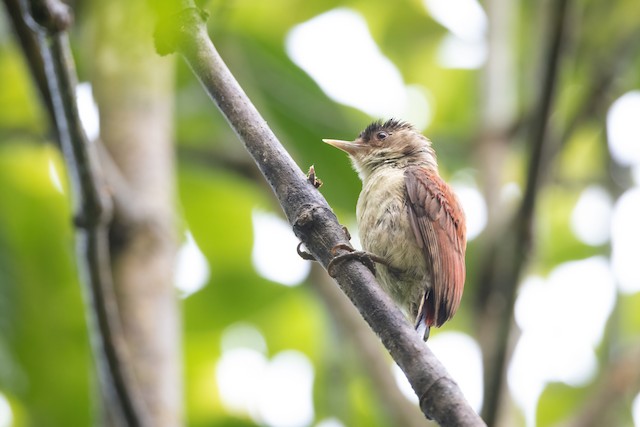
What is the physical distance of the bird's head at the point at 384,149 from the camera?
14.8 ft

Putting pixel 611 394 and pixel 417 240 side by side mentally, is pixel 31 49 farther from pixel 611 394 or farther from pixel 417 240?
pixel 611 394

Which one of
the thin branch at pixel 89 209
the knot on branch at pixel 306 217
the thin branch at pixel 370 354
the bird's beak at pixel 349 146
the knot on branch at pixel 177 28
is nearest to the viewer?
the knot on branch at pixel 177 28

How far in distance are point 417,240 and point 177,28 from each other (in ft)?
7.41

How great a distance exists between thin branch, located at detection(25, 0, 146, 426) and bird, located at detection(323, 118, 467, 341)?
1.02m

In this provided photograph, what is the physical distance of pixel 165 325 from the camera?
13.5 feet

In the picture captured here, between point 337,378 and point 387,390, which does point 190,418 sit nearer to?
point 337,378

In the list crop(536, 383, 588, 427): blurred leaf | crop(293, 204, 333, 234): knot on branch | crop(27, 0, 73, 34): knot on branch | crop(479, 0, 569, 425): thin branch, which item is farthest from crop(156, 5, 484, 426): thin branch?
crop(536, 383, 588, 427): blurred leaf

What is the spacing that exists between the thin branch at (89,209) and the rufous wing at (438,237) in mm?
1169

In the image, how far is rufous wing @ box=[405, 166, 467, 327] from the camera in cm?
354

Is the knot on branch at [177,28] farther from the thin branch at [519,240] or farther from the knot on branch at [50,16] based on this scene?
the thin branch at [519,240]

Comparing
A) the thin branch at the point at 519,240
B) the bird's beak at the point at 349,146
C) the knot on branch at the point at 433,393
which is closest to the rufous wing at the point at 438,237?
the thin branch at the point at 519,240

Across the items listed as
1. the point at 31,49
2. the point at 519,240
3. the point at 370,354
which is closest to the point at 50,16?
the point at 31,49

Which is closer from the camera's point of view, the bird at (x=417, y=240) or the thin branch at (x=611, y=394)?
the bird at (x=417, y=240)

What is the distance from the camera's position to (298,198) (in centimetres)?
202
